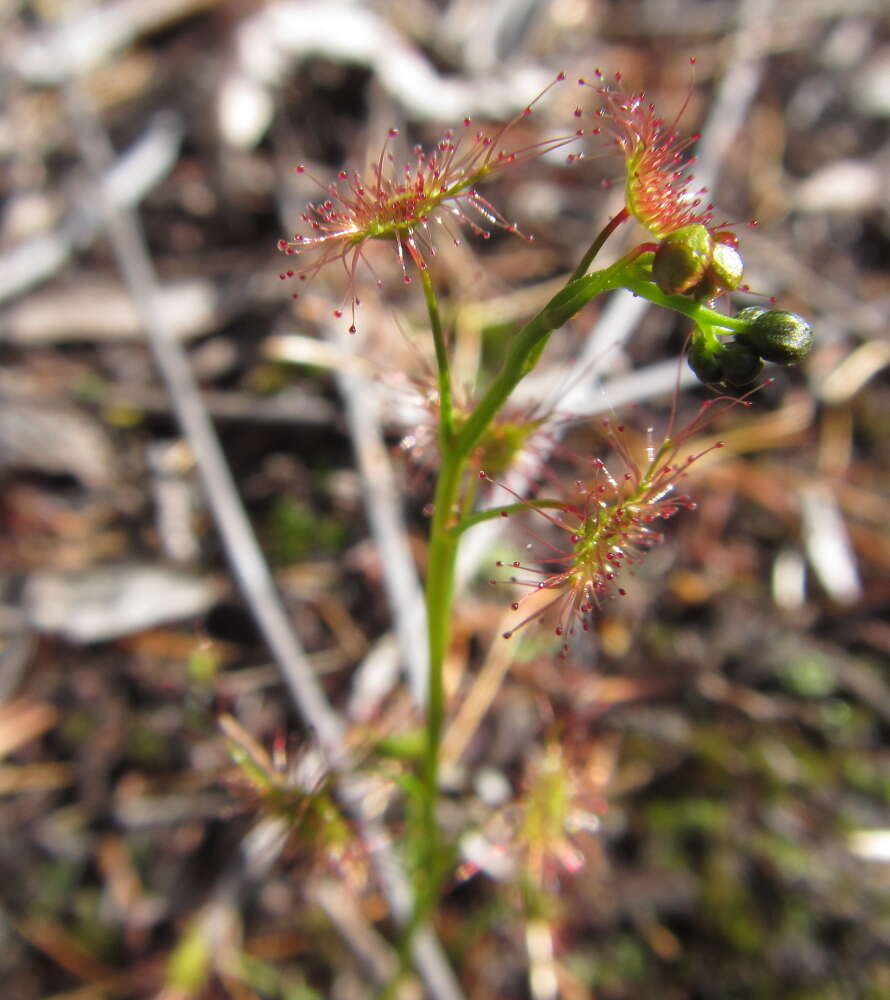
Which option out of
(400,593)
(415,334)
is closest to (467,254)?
(415,334)

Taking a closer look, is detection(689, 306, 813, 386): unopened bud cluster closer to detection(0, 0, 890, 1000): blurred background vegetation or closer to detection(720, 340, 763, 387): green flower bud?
detection(720, 340, 763, 387): green flower bud

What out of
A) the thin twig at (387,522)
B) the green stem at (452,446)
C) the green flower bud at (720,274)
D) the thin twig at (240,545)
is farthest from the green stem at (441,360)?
the thin twig at (387,522)

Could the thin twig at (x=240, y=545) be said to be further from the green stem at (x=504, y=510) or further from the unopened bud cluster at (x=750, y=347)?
the unopened bud cluster at (x=750, y=347)

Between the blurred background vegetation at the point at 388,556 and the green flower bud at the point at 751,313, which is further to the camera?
the blurred background vegetation at the point at 388,556

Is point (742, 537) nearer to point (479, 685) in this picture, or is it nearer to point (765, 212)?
point (479, 685)

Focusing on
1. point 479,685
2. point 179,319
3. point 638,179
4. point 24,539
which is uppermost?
point 638,179
